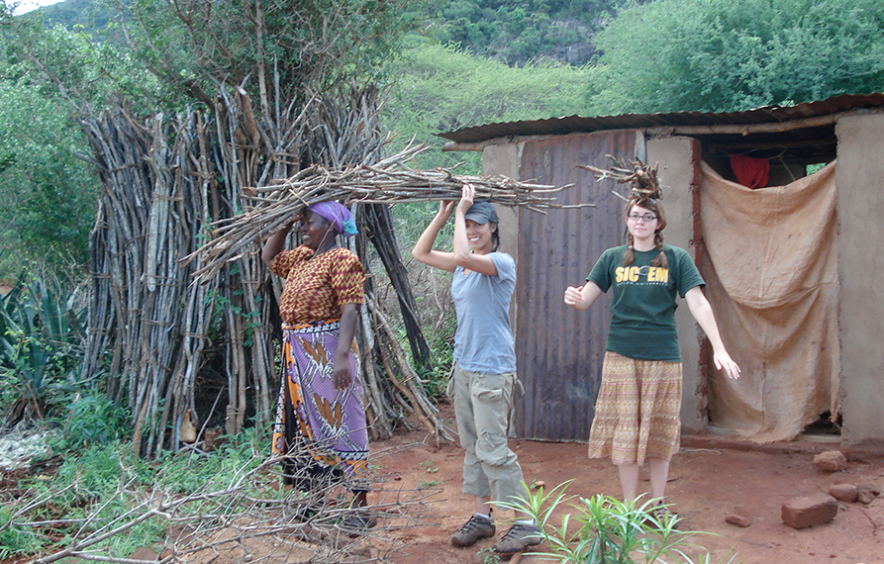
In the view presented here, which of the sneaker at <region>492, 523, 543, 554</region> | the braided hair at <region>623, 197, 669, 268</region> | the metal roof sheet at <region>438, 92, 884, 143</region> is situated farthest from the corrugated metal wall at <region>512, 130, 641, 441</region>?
the sneaker at <region>492, 523, 543, 554</region>

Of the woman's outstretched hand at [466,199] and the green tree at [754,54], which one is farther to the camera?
the green tree at [754,54]

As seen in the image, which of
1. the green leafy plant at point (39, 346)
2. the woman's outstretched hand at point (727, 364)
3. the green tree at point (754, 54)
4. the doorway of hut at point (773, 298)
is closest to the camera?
the woman's outstretched hand at point (727, 364)

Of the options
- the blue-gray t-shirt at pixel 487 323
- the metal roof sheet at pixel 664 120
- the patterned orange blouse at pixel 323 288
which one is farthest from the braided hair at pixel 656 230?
the metal roof sheet at pixel 664 120

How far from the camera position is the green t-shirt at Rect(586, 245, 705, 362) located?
326cm

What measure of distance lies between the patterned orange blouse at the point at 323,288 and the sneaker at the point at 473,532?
1.23 meters

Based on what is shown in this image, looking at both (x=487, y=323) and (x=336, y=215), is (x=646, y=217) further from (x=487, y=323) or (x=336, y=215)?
(x=336, y=215)

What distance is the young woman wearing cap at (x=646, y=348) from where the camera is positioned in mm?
3258

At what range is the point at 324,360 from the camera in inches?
131

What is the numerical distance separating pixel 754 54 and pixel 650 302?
23.7ft

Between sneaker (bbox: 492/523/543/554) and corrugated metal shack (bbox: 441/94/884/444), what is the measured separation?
7.05 ft

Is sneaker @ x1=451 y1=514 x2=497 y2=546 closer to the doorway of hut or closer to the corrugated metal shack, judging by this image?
the corrugated metal shack

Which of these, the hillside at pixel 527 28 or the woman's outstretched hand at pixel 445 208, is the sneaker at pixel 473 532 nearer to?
the woman's outstretched hand at pixel 445 208

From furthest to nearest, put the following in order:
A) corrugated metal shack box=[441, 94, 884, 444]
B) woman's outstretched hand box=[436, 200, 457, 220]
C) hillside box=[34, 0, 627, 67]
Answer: hillside box=[34, 0, 627, 67]
corrugated metal shack box=[441, 94, 884, 444]
woman's outstretched hand box=[436, 200, 457, 220]

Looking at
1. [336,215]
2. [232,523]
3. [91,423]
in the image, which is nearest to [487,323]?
[336,215]
